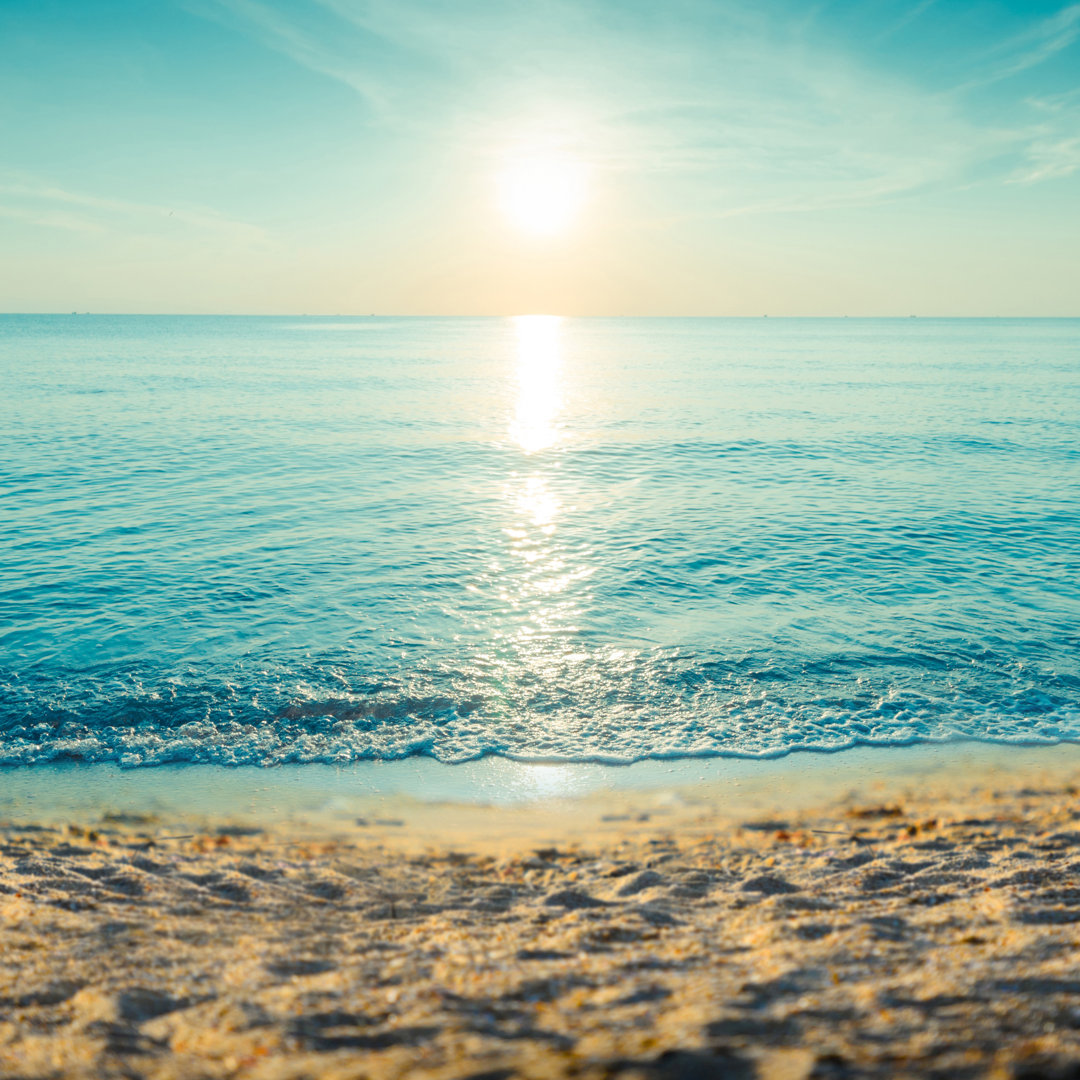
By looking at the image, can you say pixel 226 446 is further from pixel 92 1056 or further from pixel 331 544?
pixel 92 1056

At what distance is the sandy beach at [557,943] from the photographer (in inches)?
187

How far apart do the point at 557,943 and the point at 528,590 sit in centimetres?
1246

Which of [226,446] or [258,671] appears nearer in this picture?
[258,671]

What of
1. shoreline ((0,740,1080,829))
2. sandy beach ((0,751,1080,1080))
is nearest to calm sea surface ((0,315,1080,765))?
shoreline ((0,740,1080,829))

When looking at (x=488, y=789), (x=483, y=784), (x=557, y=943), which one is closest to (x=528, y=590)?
(x=483, y=784)

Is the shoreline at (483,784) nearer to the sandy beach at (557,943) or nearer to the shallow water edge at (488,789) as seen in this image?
the shallow water edge at (488,789)

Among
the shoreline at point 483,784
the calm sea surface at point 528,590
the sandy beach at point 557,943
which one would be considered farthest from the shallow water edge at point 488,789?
the calm sea surface at point 528,590

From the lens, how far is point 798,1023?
16.1 feet

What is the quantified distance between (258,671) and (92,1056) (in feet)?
31.2

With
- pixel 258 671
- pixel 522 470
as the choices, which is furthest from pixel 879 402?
pixel 258 671

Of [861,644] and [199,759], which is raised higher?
[861,644]

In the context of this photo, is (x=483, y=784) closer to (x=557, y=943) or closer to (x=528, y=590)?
(x=557, y=943)

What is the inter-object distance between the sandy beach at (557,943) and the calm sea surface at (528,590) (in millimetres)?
2548

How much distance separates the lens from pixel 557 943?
6.34 meters
